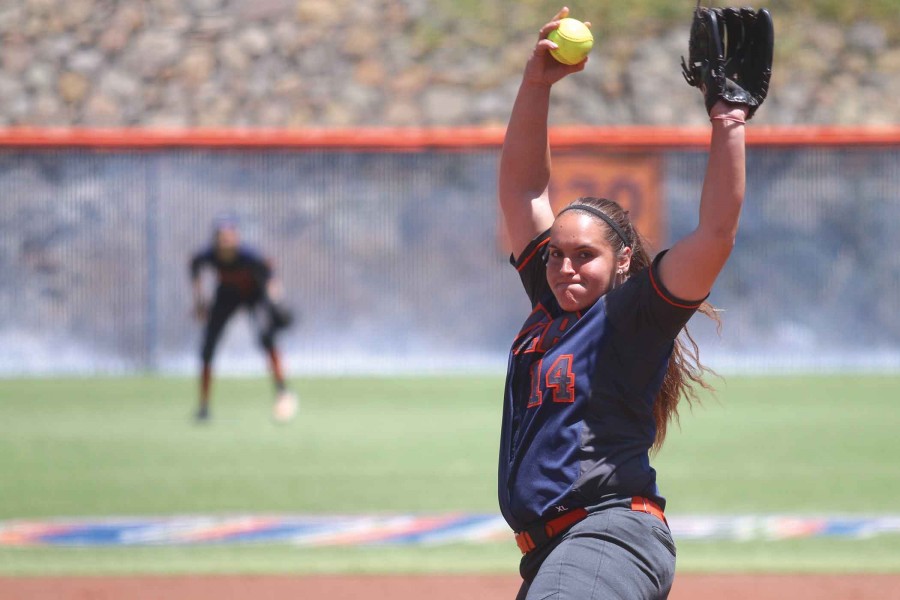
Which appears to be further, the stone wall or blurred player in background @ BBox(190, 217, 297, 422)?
the stone wall

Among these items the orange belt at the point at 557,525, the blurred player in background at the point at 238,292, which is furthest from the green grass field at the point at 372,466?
the orange belt at the point at 557,525

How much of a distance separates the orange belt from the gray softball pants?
0.5 inches

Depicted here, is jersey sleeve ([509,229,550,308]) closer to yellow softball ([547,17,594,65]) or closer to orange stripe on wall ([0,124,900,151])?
yellow softball ([547,17,594,65])

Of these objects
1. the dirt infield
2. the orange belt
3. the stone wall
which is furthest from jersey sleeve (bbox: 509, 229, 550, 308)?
the stone wall

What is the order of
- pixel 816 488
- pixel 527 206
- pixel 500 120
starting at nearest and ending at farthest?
pixel 527 206
pixel 816 488
pixel 500 120

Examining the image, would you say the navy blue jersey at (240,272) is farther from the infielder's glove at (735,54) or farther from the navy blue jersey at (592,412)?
the infielder's glove at (735,54)

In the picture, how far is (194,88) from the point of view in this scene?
19484 mm

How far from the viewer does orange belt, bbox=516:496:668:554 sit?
2861 millimetres

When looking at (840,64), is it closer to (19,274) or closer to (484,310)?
(484,310)

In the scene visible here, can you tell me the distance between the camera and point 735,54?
9.18 ft

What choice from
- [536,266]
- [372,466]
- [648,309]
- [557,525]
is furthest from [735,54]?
[372,466]

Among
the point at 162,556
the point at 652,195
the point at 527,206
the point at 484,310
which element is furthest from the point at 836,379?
the point at 527,206

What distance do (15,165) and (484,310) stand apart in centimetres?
603

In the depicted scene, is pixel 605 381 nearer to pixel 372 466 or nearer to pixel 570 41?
pixel 570 41
